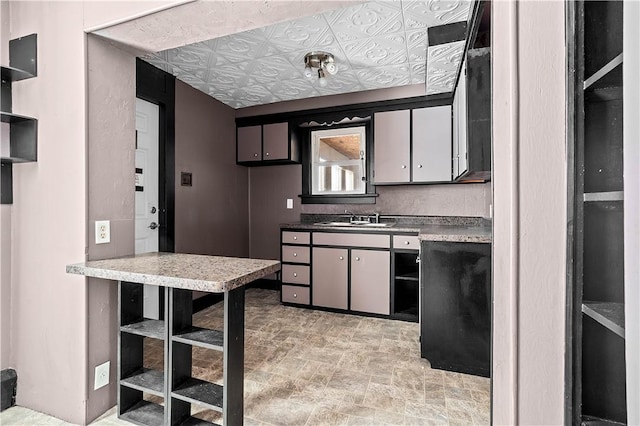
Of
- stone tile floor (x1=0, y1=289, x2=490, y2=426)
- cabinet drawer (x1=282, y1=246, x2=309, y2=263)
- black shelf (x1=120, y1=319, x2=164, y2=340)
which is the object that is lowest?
stone tile floor (x1=0, y1=289, x2=490, y2=426)

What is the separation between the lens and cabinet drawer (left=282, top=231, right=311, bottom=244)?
3623 mm

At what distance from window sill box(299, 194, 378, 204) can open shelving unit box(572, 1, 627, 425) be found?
3002 mm

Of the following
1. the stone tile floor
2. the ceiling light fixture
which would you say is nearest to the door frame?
the stone tile floor

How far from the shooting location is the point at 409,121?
3559mm

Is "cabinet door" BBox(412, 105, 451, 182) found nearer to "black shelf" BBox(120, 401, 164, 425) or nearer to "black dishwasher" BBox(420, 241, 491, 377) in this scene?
"black dishwasher" BBox(420, 241, 491, 377)

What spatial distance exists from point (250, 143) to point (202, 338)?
10.5ft

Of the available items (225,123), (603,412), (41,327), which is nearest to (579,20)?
(603,412)

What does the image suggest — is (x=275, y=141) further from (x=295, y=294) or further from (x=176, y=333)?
(x=176, y=333)

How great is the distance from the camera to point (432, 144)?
11.3 ft

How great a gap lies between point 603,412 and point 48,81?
8.81 ft

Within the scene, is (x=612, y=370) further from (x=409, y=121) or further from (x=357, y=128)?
(x=357, y=128)

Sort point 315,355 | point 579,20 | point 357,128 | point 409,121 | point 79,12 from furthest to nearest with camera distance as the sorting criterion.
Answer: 1. point 357,128
2. point 409,121
3. point 315,355
4. point 79,12
5. point 579,20

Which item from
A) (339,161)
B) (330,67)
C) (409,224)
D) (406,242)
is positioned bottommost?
(406,242)

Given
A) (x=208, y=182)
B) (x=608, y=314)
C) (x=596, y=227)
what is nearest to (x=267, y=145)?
(x=208, y=182)
